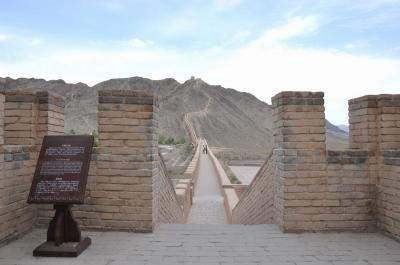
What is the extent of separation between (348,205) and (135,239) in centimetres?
279

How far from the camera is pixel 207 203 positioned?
13.3 m

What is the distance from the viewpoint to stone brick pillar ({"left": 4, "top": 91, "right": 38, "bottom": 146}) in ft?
16.8

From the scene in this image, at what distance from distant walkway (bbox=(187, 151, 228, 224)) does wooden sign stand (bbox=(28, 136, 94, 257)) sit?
6200mm

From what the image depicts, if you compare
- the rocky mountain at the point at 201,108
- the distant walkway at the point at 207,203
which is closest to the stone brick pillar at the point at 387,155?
the distant walkway at the point at 207,203

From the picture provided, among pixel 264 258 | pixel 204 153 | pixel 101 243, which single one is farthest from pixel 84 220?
pixel 204 153

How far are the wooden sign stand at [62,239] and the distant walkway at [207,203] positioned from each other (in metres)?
6.19

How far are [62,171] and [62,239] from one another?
75 cm

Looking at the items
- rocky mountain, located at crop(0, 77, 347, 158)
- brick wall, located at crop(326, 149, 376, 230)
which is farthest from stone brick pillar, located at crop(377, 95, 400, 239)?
rocky mountain, located at crop(0, 77, 347, 158)

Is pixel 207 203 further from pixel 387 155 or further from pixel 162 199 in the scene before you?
pixel 387 155

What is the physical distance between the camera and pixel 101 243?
15.1ft

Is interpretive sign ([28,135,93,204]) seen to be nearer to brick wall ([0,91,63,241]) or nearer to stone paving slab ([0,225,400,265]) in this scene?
brick wall ([0,91,63,241])

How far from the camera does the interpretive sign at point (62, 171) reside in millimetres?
4266

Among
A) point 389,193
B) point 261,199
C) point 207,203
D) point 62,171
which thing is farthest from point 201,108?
point 62,171

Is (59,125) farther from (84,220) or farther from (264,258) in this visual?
(264,258)
